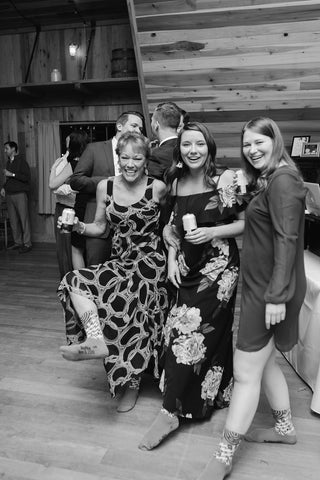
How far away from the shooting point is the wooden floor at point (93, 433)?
1793 millimetres

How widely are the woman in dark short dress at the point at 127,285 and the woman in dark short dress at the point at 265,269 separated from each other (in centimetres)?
65

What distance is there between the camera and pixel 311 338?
2350 mm

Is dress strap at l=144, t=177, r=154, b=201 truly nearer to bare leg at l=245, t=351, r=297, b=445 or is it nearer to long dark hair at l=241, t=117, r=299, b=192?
long dark hair at l=241, t=117, r=299, b=192

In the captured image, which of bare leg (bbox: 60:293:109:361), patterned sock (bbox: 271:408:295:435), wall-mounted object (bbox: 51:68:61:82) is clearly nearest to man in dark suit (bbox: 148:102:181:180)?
bare leg (bbox: 60:293:109:361)

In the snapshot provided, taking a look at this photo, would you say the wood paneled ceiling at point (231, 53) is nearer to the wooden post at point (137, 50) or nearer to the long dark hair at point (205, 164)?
the wooden post at point (137, 50)

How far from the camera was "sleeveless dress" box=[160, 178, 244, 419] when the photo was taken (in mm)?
2014

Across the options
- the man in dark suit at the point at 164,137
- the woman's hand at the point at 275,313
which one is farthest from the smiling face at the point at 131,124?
the woman's hand at the point at 275,313

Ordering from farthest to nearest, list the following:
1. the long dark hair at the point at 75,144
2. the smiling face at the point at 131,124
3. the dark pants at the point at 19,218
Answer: the dark pants at the point at 19,218 → the long dark hair at the point at 75,144 → the smiling face at the point at 131,124

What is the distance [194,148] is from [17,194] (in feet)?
16.8

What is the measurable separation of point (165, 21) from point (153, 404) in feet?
10.5

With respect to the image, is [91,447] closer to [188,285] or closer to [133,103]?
[188,285]

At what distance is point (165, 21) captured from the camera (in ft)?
12.8

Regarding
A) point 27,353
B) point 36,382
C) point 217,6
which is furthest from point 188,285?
point 217,6

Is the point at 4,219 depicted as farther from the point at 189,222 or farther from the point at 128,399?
the point at 189,222
